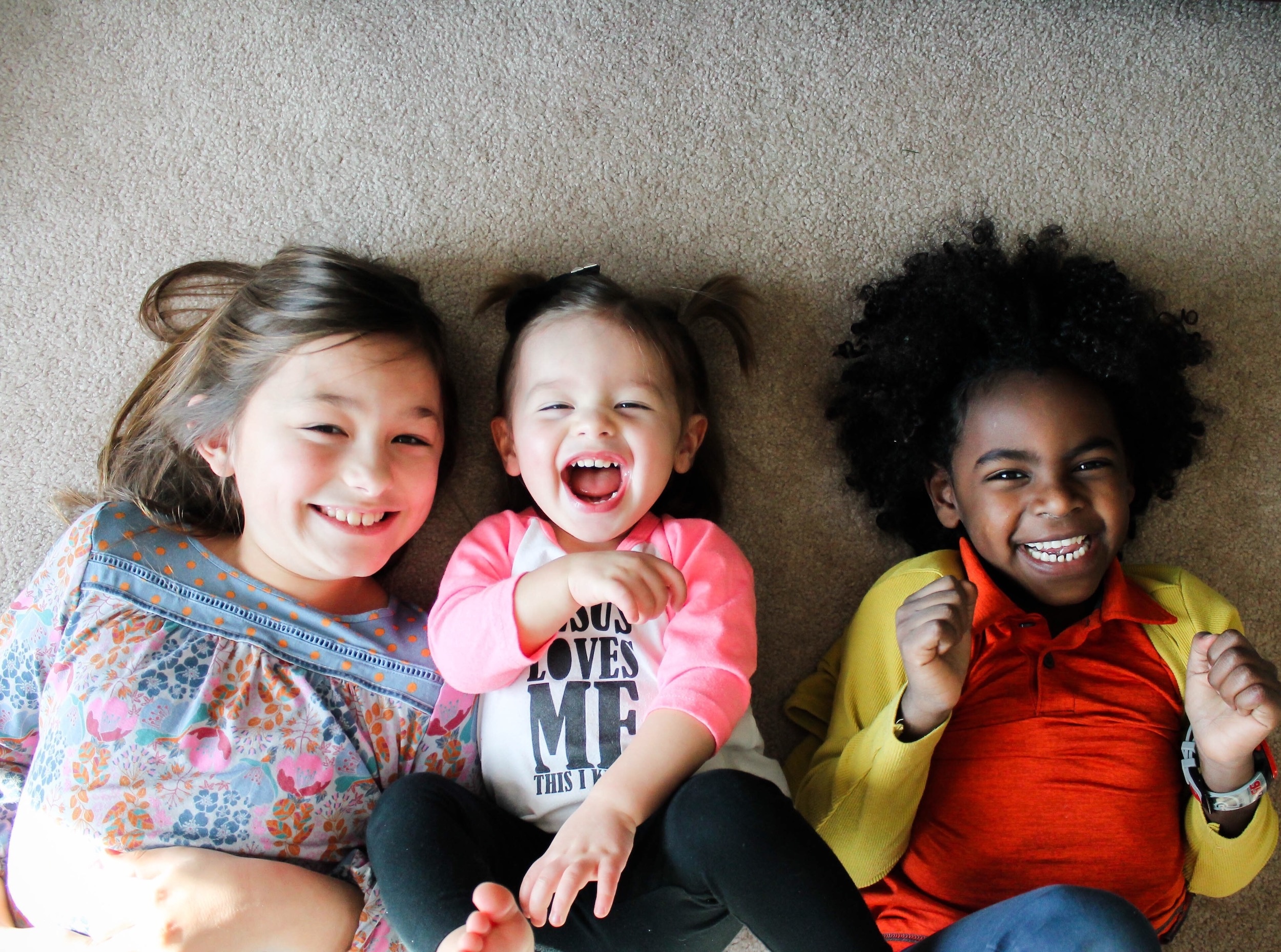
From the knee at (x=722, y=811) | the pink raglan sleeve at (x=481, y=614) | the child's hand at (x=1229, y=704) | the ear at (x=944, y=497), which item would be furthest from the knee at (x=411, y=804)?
the child's hand at (x=1229, y=704)

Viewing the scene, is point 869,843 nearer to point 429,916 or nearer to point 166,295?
point 429,916

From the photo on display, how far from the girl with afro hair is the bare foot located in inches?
16.3

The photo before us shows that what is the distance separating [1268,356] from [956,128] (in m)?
0.52

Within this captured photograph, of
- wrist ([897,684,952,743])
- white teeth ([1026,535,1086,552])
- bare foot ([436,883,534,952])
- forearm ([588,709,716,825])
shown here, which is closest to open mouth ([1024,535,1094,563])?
white teeth ([1026,535,1086,552])

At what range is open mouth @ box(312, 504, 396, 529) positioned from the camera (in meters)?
1.07

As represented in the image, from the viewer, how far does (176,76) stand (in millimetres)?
1277

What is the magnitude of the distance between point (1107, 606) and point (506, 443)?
2.43 ft

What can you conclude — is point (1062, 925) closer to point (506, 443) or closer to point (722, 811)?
point (722, 811)

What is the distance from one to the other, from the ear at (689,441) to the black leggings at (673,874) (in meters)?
0.38

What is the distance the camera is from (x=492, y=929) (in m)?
0.83

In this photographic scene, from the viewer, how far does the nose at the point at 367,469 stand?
3.44 ft

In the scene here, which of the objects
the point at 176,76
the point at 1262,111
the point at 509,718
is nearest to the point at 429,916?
the point at 509,718

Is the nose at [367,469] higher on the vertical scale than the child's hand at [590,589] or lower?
higher

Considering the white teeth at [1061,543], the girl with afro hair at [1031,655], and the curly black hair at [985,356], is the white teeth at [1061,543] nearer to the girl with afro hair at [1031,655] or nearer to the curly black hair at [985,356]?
the girl with afro hair at [1031,655]
